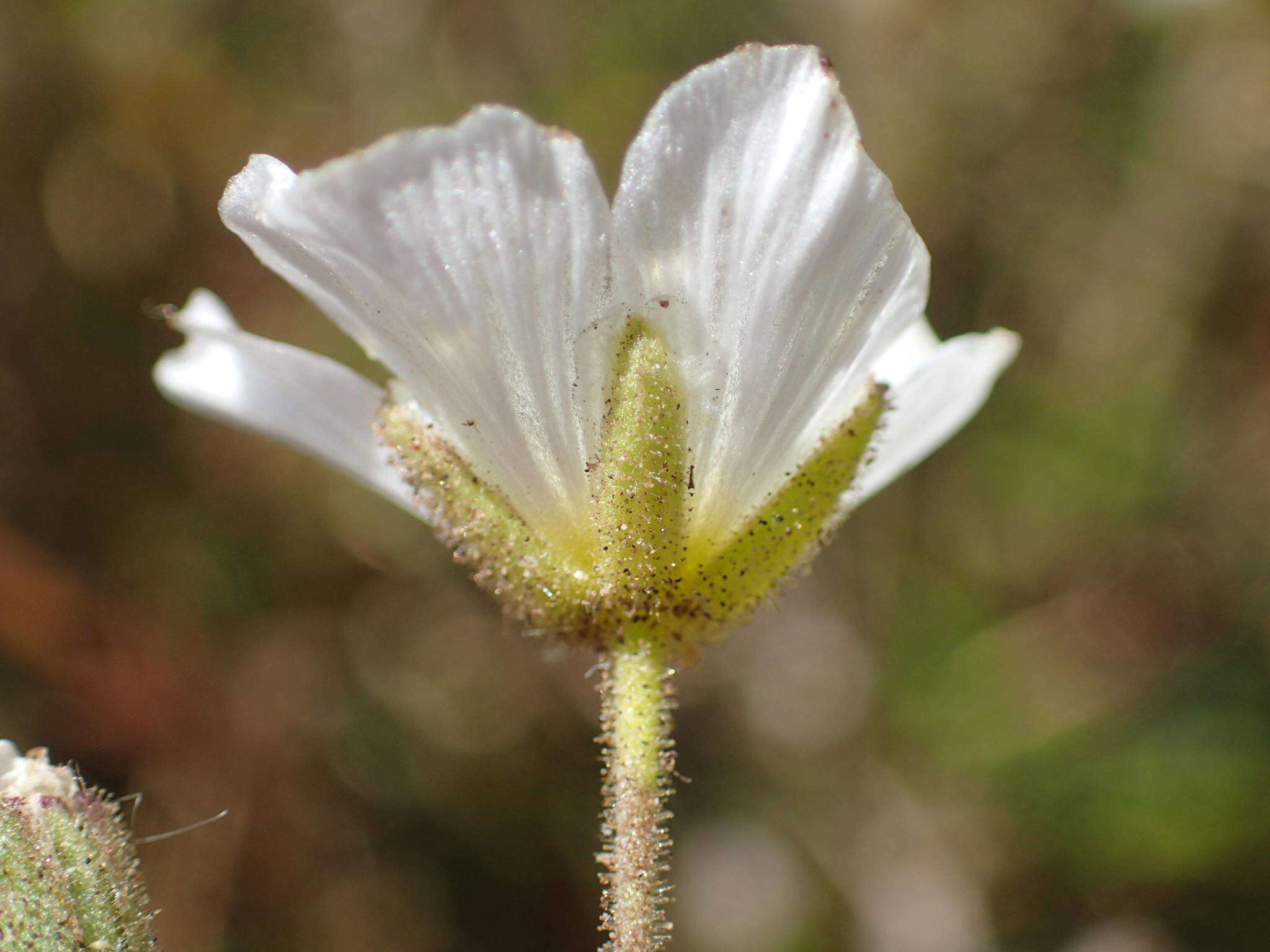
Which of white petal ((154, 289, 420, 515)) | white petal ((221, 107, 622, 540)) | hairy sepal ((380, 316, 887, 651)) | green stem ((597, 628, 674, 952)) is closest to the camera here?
white petal ((221, 107, 622, 540))

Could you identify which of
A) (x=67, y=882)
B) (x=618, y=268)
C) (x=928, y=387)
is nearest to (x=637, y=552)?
(x=618, y=268)

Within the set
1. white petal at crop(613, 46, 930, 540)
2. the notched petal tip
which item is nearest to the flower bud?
the notched petal tip

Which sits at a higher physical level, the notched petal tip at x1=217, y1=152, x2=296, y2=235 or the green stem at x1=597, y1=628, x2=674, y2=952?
the notched petal tip at x1=217, y1=152, x2=296, y2=235

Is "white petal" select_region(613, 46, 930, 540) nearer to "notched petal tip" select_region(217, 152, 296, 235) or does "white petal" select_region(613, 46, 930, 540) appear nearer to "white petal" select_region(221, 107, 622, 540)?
"white petal" select_region(221, 107, 622, 540)

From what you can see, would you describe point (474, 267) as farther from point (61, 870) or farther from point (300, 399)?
point (61, 870)

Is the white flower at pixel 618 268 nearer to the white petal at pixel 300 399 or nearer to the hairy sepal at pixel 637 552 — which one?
the hairy sepal at pixel 637 552

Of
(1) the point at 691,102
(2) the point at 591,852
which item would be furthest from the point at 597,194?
(2) the point at 591,852

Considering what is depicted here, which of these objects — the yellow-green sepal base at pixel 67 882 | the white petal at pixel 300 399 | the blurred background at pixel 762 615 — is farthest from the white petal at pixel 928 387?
the blurred background at pixel 762 615
